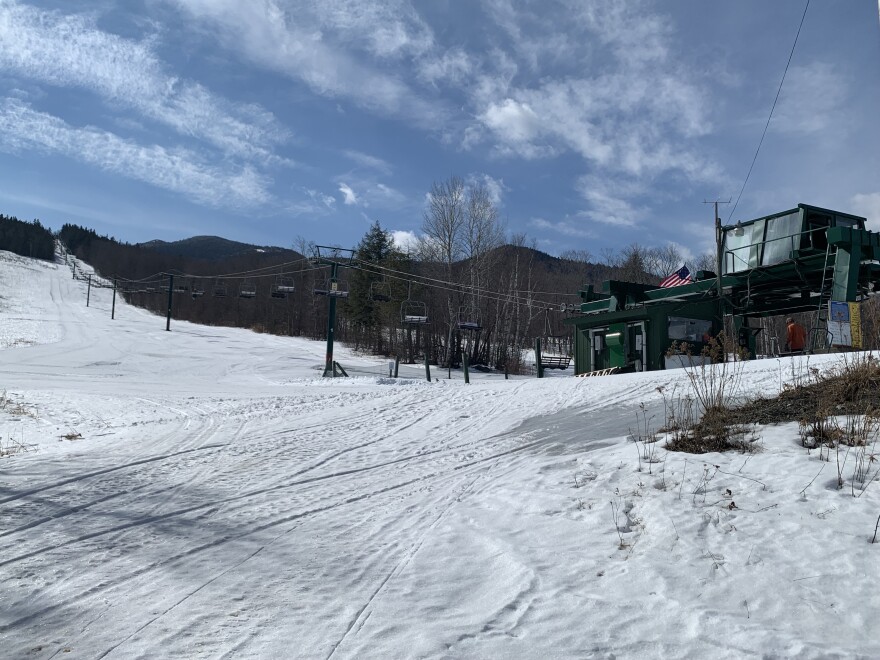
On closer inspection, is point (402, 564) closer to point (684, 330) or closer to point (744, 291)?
point (684, 330)

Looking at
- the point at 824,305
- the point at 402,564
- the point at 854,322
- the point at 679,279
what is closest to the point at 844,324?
the point at 854,322

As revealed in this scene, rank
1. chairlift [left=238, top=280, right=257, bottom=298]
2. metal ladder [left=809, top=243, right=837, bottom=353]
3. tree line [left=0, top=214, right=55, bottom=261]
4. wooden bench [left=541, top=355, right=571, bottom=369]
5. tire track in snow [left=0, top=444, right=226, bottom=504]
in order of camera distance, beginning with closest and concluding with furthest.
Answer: tire track in snow [left=0, top=444, right=226, bottom=504]
metal ladder [left=809, top=243, right=837, bottom=353]
chairlift [left=238, top=280, right=257, bottom=298]
wooden bench [left=541, top=355, right=571, bottom=369]
tree line [left=0, top=214, right=55, bottom=261]

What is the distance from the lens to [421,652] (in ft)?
9.44

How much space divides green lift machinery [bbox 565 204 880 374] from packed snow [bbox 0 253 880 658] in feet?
42.6

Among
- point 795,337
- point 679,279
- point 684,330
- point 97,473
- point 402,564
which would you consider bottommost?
point 97,473

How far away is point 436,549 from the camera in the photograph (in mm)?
4289

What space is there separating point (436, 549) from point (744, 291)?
22.5 metres

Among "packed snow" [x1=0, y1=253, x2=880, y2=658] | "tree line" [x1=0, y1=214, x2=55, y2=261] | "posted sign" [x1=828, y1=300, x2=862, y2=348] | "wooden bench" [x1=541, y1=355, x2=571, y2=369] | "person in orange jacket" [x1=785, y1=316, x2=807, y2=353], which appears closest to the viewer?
"packed snow" [x1=0, y1=253, x2=880, y2=658]

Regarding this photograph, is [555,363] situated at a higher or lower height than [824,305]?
lower

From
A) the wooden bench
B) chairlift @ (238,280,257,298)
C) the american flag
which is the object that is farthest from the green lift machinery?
chairlift @ (238,280,257,298)

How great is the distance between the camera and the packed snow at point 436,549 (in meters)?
2.99

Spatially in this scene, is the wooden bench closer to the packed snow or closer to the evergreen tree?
the evergreen tree

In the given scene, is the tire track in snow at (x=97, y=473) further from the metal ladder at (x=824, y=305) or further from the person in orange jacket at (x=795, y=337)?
the metal ladder at (x=824, y=305)

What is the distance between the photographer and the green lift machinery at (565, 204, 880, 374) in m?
18.5
